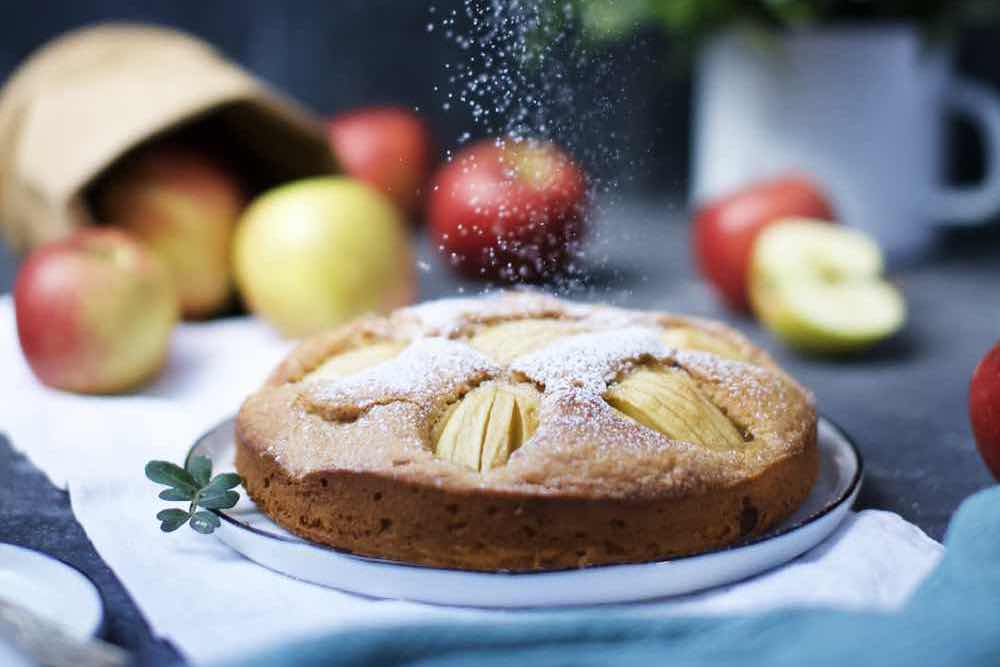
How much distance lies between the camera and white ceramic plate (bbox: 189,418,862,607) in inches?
28.0

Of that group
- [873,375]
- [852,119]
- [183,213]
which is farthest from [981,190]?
[183,213]

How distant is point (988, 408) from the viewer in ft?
3.10

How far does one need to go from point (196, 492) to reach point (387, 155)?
1.16 meters

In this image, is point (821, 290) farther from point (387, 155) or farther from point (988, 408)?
point (387, 155)

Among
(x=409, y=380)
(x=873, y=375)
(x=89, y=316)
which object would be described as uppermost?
(x=409, y=380)

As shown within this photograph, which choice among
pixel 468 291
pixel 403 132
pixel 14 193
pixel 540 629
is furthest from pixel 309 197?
pixel 540 629

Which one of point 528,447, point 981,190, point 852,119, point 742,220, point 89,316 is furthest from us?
point 981,190

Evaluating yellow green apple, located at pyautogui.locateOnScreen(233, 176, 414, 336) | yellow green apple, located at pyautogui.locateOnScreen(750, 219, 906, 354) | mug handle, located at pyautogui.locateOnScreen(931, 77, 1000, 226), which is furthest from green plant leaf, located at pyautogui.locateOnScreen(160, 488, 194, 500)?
mug handle, located at pyautogui.locateOnScreen(931, 77, 1000, 226)

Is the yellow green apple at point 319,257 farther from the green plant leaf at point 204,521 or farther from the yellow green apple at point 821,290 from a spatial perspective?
the green plant leaf at point 204,521

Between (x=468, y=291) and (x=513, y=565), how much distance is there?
2.80ft

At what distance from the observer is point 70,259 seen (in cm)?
120

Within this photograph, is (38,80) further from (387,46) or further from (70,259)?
(387,46)

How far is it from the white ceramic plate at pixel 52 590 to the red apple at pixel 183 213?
0.71m

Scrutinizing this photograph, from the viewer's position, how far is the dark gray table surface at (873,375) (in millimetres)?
917
